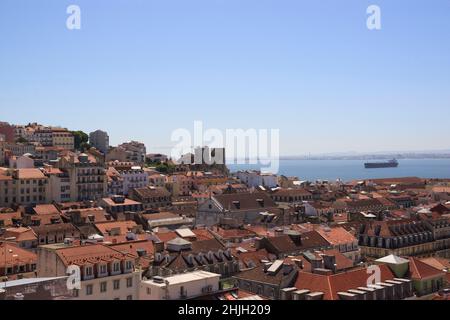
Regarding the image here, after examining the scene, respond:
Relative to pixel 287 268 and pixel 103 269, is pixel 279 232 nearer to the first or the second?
pixel 287 268

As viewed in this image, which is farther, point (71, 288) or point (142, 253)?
point (142, 253)

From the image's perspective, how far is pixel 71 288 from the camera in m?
26.2

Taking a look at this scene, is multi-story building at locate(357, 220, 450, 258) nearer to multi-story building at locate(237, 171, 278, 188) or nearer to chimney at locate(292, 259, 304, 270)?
chimney at locate(292, 259, 304, 270)

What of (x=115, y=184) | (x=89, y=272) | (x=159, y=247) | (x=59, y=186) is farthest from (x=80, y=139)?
(x=89, y=272)

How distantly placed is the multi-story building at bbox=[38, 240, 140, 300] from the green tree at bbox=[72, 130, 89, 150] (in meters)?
90.9

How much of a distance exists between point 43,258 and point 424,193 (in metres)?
93.1

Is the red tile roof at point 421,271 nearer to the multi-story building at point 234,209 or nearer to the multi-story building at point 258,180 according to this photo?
the multi-story building at point 234,209

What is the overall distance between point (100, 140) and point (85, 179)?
5017cm

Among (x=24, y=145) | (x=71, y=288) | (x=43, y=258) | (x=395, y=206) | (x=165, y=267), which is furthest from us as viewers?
(x=24, y=145)

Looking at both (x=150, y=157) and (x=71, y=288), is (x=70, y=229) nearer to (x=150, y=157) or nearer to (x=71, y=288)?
(x=71, y=288)

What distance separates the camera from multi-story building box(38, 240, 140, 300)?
2730cm
